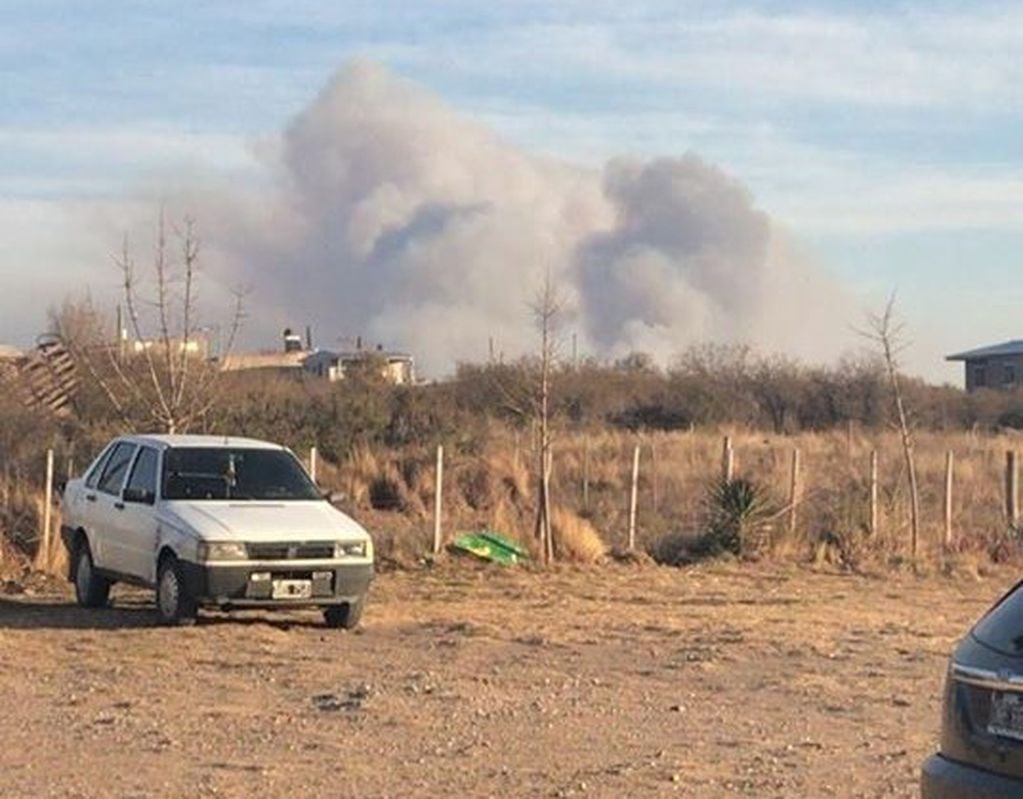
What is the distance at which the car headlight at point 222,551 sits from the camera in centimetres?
1559

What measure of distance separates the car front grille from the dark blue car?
10.2 meters

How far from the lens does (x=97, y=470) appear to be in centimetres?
1808

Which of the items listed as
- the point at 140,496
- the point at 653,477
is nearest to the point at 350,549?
the point at 140,496

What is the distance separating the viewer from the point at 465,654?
47.5ft

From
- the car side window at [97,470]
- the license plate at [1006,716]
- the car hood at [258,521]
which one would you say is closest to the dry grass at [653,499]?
the car side window at [97,470]

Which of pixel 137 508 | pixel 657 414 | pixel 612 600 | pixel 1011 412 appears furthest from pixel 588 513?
pixel 1011 412

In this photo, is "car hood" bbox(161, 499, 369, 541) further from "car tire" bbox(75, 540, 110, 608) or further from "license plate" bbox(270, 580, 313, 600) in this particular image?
"car tire" bbox(75, 540, 110, 608)

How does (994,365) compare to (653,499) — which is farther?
(994,365)

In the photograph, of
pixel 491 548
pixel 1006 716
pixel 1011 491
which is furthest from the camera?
pixel 1011 491

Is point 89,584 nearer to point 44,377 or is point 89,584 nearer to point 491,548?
point 491,548

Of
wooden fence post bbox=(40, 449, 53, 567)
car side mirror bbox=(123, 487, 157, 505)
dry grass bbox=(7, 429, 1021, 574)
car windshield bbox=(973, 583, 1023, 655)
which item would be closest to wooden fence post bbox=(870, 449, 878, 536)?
dry grass bbox=(7, 429, 1021, 574)

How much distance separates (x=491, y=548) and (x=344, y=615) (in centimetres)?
690

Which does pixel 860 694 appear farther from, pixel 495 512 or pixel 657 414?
pixel 657 414

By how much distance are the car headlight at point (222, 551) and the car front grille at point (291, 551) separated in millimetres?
76
